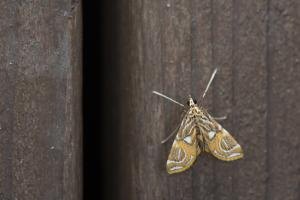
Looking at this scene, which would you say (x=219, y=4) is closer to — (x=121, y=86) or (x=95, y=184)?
(x=121, y=86)

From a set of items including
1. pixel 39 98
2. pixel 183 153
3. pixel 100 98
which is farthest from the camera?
pixel 100 98

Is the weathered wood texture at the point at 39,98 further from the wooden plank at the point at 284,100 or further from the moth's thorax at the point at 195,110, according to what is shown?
the wooden plank at the point at 284,100

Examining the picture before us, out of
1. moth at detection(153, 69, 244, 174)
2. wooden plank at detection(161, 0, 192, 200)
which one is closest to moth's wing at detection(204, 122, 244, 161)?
moth at detection(153, 69, 244, 174)

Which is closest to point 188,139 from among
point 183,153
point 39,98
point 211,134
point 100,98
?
point 211,134

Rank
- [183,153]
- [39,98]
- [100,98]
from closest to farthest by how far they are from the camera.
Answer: [39,98] → [183,153] → [100,98]

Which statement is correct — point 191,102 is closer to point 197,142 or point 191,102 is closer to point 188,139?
point 197,142

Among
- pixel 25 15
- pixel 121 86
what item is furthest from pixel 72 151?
pixel 25 15

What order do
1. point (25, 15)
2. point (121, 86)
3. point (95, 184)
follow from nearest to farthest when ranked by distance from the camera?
point (25, 15) < point (121, 86) < point (95, 184)
